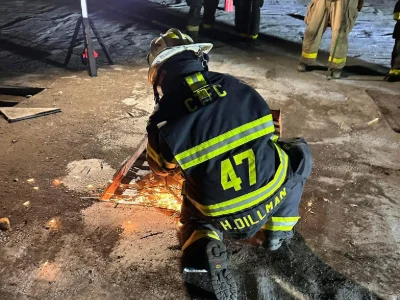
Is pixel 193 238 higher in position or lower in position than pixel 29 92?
higher

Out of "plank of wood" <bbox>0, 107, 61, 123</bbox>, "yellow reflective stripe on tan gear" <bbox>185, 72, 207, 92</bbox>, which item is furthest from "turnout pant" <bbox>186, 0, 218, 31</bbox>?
"yellow reflective stripe on tan gear" <bbox>185, 72, 207, 92</bbox>

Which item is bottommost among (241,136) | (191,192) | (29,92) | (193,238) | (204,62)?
(29,92)

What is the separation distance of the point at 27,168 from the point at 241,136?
2.26m

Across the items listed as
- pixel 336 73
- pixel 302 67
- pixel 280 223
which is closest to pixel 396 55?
pixel 336 73

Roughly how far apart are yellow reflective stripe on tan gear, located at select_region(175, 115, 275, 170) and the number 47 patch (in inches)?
2.2

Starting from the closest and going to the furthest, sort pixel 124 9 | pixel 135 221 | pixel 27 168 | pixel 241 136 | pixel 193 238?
pixel 241 136, pixel 193 238, pixel 135 221, pixel 27 168, pixel 124 9

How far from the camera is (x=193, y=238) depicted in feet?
7.80

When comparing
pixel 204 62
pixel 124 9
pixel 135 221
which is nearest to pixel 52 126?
pixel 135 221

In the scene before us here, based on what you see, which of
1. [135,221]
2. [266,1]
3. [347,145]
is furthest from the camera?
[266,1]

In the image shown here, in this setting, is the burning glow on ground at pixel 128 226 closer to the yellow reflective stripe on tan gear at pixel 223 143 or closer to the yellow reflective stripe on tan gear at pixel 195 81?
the yellow reflective stripe on tan gear at pixel 223 143

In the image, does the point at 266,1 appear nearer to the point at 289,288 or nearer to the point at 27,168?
the point at 27,168

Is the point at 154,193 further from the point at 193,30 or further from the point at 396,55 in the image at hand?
the point at 193,30

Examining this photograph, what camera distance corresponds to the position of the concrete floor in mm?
2338

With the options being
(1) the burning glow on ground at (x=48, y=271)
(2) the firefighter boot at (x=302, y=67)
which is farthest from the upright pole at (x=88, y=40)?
(1) the burning glow on ground at (x=48, y=271)
